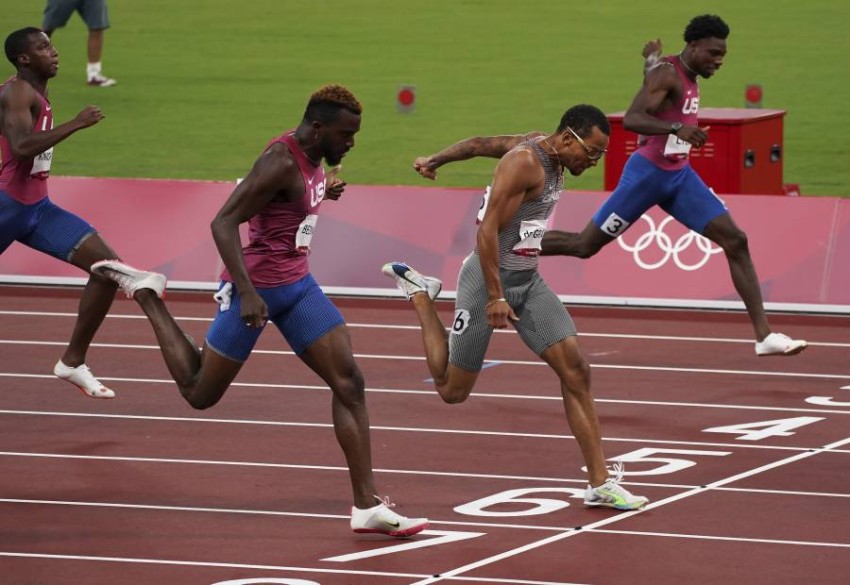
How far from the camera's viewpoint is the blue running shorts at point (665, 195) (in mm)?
13320

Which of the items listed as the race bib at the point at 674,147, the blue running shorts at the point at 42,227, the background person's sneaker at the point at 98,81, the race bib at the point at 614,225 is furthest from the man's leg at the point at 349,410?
the background person's sneaker at the point at 98,81

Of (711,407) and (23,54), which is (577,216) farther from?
(23,54)

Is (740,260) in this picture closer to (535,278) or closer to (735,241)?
(735,241)

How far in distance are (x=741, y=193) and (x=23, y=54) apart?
25.8 ft

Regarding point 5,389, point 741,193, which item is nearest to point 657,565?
point 5,389

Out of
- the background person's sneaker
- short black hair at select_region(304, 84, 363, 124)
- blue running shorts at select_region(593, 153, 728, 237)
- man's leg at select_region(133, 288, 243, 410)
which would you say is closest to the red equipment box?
blue running shorts at select_region(593, 153, 728, 237)

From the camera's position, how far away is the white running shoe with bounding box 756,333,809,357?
12.8 metres

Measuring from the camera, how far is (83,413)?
496 inches

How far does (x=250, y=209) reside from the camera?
29.9ft

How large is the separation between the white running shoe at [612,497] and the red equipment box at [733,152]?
8137mm

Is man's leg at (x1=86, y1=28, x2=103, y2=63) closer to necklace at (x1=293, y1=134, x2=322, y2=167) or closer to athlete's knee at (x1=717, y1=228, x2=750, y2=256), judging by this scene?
athlete's knee at (x1=717, y1=228, x2=750, y2=256)

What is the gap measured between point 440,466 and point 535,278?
1.40 meters

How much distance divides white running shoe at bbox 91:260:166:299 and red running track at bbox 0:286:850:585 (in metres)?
1.02

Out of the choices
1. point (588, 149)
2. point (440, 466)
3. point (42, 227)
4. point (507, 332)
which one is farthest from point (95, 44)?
point (588, 149)
